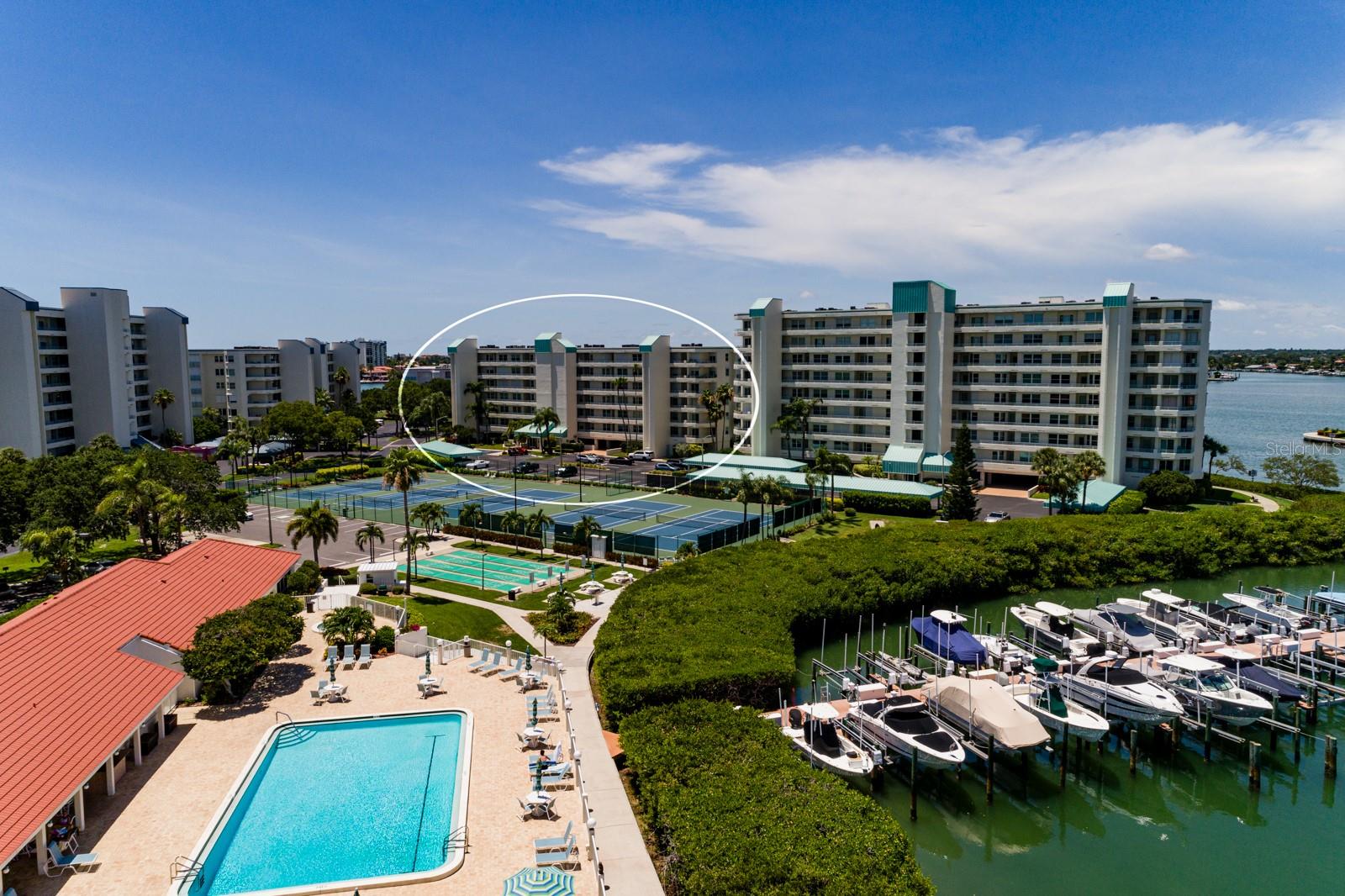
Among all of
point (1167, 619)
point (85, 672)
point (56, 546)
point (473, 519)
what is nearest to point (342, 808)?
point (85, 672)

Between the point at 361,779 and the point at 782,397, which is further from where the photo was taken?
the point at 782,397

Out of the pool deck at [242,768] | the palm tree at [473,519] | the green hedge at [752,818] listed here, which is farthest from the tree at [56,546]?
the green hedge at [752,818]

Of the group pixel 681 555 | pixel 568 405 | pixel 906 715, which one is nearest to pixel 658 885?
pixel 906 715

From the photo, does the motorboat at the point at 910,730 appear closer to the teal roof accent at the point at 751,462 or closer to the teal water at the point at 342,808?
the teal water at the point at 342,808

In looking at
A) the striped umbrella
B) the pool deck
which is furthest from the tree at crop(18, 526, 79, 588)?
the striped umbrella

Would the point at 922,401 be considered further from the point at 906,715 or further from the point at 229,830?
the point at 229,830
